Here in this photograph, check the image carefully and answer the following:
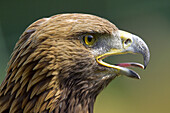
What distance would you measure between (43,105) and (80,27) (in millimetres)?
489

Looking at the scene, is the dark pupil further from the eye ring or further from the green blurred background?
the green blurred background

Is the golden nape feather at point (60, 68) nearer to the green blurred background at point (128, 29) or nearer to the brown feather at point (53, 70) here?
the brown feather at point (53, 70)

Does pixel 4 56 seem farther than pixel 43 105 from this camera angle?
Yes

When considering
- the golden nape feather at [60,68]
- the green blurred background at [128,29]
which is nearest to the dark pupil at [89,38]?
the golden nape feather at [60,68]

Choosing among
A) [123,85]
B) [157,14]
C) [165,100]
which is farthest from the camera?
[157,14]

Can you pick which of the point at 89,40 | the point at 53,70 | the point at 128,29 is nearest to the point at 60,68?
the point at 53,70

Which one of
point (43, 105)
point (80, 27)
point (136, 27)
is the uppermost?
point (80, 27)

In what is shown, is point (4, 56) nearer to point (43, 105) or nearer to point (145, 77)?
point (145, 77)

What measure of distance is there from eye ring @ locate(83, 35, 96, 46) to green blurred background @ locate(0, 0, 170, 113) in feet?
11.6

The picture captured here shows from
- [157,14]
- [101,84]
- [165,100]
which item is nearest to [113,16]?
[157,14]

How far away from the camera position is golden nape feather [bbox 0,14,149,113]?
1.75 m

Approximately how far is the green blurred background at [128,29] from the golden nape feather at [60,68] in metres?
3.49

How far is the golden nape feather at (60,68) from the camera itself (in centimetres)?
175

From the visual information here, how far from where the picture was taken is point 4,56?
530 centimetres
